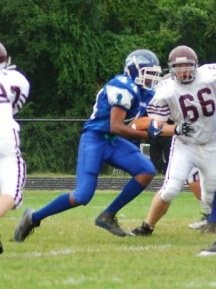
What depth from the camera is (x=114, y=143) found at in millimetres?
8812

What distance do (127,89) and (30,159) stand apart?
44.3 feet

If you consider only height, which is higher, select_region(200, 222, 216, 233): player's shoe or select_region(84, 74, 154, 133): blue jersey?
select_region(84, 74, 154, 133): blue jersey

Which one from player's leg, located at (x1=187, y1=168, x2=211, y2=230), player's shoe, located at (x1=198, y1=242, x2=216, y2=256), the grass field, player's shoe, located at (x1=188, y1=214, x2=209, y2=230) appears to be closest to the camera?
the grass field

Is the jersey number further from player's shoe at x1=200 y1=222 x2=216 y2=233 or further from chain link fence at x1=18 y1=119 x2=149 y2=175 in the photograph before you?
chain link fence at x1=18 y1=119 x2=149 y2=175

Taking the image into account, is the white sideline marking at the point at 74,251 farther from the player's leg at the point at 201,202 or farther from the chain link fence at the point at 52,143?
the chain link fence at the point at 52,143

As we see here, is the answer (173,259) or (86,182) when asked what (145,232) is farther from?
(173,259)

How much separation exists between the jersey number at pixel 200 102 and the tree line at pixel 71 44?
2575 cm

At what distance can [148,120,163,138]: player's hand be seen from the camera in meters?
8.54

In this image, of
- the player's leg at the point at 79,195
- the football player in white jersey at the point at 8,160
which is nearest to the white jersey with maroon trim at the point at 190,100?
the player's leg at the point at 79,195

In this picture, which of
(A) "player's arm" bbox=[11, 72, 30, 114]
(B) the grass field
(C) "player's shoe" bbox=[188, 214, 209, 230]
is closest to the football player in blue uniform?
(B) the grass field

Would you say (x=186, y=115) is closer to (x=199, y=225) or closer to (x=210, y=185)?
(x=210, y=185)

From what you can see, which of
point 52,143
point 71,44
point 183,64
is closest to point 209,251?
point 183,64

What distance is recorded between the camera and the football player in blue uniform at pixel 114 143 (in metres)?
8.49

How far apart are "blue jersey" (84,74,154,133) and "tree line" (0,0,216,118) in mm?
25683
